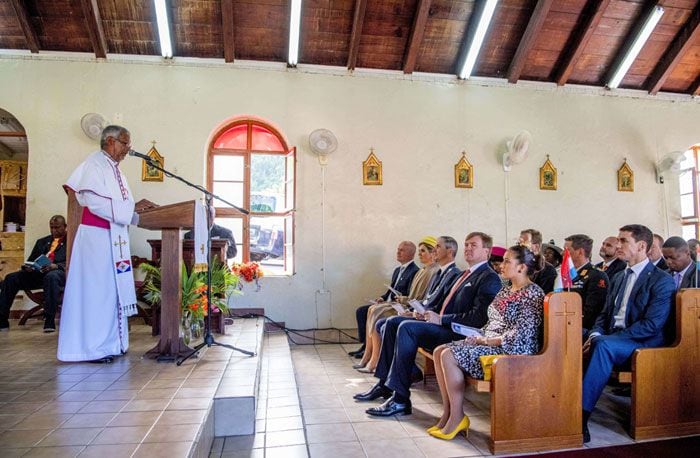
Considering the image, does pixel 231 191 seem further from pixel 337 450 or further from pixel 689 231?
pixel 689 231

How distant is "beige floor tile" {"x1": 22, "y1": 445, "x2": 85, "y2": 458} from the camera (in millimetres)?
→ 1680

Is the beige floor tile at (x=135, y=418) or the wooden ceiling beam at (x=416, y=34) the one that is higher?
the wooden ceiling beam at (x=416, y=34)

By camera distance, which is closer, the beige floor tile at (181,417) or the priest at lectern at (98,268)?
the beige floor tile at (181,417)

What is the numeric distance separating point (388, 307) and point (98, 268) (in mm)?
2568

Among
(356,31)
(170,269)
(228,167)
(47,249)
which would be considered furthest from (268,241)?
(170,269)

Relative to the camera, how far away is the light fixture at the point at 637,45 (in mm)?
5738

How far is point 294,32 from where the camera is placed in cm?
561

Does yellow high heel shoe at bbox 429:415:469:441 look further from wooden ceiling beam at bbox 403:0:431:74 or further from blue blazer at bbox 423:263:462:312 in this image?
wooden ceiling beam at bbox 403:0:431:74

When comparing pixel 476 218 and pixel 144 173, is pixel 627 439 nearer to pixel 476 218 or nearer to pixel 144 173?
pixel 476 218

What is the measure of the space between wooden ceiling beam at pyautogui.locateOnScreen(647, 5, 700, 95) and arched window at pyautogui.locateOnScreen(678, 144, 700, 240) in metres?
1.26

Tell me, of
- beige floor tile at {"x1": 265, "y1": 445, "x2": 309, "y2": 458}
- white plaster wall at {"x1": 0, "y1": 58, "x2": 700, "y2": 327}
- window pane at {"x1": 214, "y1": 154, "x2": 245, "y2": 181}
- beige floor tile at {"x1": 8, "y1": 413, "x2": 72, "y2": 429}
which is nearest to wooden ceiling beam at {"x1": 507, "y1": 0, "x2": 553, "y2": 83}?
white plaster wall at {"x1": 0, "y1": 58, "x2": 700, "y2": 327}

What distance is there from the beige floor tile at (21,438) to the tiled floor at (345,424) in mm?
764

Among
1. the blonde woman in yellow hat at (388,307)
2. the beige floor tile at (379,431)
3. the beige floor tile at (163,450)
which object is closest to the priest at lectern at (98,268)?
the beige floor tile at (163,450)

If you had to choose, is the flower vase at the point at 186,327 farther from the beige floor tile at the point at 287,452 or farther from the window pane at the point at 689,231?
the window pane at the point at 689,231
